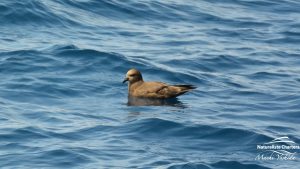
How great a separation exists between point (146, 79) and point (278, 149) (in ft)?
17.5

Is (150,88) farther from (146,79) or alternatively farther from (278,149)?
(278,149)

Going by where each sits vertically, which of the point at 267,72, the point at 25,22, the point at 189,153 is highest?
the point at 25,22

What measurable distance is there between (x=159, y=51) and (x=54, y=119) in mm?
5364

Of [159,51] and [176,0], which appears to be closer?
[159,51]

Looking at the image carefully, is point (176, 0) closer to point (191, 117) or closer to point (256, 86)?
point (256, 86)

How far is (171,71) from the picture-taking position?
57.1 ft

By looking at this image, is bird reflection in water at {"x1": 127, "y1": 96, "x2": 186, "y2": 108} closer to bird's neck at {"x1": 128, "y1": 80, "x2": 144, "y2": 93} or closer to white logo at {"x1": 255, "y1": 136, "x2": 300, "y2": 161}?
bird's neck at {"x1": 128, "y1": 80, "x2": 144, "y2": 93}

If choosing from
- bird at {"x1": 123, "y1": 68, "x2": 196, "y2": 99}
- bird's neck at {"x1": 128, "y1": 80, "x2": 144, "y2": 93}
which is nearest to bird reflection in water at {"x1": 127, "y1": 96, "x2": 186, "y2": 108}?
bird at {"x1": 123, "y1": 68, "x2": 196, "y2": 99}

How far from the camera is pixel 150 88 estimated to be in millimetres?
16094

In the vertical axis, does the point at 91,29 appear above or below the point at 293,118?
above

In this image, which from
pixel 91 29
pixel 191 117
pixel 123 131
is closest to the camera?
pixel 123 131

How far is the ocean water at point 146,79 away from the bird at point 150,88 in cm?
21

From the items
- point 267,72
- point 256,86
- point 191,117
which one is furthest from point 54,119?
point 267,72

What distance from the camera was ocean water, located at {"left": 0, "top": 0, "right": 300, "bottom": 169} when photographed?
12250 mm
